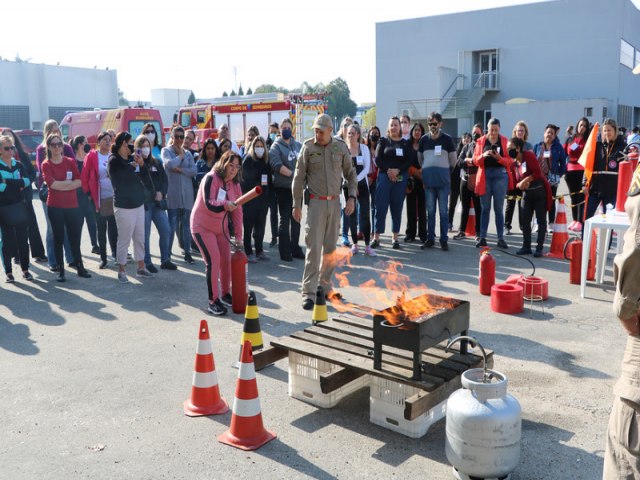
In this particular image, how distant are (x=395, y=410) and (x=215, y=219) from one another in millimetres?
3524

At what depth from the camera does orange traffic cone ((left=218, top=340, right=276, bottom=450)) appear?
423 centimetres

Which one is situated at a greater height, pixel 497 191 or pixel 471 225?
pixel 497 191

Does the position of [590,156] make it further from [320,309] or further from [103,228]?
[103,228]

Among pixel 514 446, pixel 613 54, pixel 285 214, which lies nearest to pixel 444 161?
pixel 285 214

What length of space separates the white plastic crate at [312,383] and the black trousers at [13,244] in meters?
5.88

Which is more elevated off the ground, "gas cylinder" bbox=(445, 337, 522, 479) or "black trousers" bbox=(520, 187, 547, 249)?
"black trousers" bbox=(520, 187, 547, 249)

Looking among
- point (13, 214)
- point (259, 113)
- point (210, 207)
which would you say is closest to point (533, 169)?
point (210, 207)

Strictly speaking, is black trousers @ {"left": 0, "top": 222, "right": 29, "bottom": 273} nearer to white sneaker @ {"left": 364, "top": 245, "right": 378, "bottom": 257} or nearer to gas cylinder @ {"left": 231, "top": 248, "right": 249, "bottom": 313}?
gas cylinder @ {"left": 231, "top": 248, "right": 249, "bottom": 313}

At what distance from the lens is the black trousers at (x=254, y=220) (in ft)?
32.9

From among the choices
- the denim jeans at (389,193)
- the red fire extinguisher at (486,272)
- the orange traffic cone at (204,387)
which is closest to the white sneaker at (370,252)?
the denim jeans at (389,193)

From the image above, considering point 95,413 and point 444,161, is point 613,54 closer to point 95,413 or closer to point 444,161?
point 444,161

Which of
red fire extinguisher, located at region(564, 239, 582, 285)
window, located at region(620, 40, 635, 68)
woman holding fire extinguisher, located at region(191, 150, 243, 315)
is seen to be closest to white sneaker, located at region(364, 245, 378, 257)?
red fire extinguisher, located at region(564, 239, 582, 285)

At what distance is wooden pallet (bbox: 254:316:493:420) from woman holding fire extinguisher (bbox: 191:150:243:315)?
208 cm

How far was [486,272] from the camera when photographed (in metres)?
7.78
